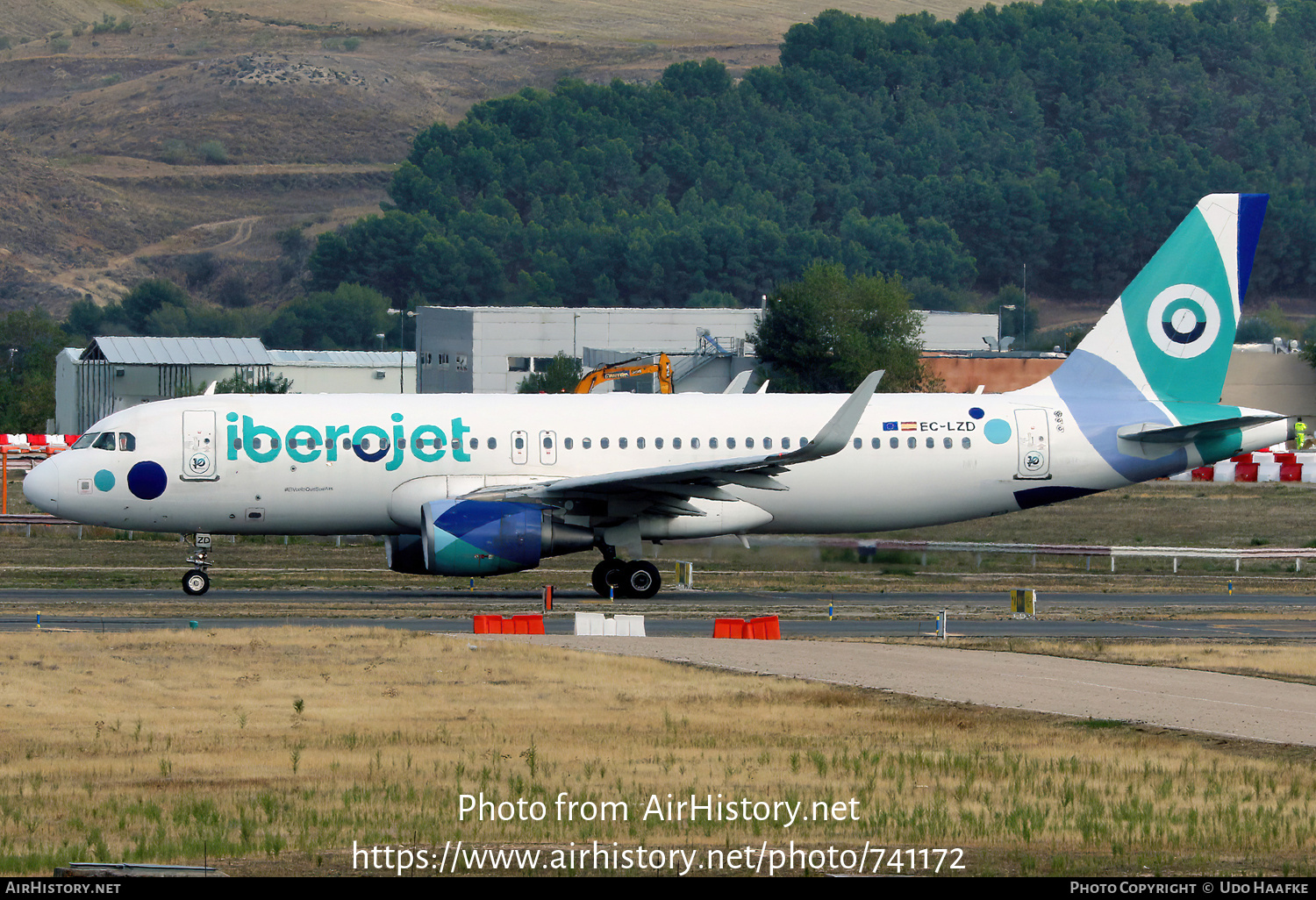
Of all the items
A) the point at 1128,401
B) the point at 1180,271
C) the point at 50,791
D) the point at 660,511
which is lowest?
the point at 50,791

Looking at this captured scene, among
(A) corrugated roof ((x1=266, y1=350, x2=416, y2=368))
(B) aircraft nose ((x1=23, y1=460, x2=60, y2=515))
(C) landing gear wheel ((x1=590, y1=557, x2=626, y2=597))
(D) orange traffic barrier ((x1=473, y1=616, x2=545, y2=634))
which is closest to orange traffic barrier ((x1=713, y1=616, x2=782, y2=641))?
(D) orange traffic barrier ((x1=473, y1=616, x2=545, y2=634))

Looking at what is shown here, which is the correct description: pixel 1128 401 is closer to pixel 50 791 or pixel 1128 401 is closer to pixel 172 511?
pixel 172 511

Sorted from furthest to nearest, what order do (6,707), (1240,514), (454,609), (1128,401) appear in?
(1240,514)
(1128,401)
(454,609)
(6,707)

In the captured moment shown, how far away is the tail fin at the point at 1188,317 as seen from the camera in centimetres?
3884

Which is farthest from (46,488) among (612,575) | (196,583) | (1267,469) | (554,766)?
(1267,469)

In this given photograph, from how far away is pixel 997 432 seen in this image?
37.6 meters

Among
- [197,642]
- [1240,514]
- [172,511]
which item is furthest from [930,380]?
[197,642]

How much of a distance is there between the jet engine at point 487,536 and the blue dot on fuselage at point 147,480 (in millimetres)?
5588

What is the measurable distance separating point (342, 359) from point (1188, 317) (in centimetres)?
10434

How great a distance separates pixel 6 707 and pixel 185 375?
326 feet

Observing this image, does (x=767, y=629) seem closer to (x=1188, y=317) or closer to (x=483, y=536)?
(x=483, y=536)

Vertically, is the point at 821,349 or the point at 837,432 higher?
the point at 821,349

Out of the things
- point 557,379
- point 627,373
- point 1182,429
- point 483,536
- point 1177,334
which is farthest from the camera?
point 557,379

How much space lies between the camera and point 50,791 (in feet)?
53.3
